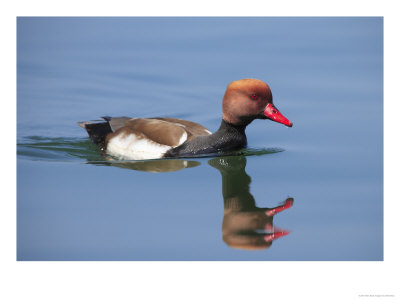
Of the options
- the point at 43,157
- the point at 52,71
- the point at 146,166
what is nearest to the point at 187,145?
the point at 146,166

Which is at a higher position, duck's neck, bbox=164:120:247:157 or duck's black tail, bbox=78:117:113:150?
duck's black tail, bbox=78:117:113:150

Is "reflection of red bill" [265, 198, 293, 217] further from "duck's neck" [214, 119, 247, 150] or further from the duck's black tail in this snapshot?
the duck's black tail

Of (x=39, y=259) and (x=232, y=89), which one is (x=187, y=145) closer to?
(x=232, y=89)

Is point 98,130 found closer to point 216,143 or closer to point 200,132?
point 200,132

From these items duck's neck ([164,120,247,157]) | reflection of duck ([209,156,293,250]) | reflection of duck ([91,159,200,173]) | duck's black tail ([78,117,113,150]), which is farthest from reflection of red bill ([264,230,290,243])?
duck's black tail ([78,117,113,150])

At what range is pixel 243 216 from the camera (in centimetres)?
710

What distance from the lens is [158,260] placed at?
6.20m

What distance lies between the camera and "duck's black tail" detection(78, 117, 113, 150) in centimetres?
985

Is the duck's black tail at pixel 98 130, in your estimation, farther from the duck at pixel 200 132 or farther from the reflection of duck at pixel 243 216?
the reflection of duck at pixel 243 216

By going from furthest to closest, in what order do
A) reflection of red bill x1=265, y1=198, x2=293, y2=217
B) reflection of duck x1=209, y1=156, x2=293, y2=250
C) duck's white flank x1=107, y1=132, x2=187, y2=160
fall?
1. duck's white flank x1=107, y1=132, x2=187, y2=160
2. reflection of red bill x1=265, y1=198, x2=293, y2=217
3. reflection of duck x1=209, y1=156, x2=293, y2=250

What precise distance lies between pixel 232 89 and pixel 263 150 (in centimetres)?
121

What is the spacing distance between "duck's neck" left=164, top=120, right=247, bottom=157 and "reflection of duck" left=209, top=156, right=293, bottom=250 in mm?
471

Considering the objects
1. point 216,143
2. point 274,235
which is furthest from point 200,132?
point 274,235

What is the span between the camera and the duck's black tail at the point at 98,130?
985cm
